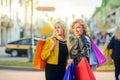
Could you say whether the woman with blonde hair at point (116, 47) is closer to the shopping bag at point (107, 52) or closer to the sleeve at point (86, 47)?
the shopping bag at point (107, 52)

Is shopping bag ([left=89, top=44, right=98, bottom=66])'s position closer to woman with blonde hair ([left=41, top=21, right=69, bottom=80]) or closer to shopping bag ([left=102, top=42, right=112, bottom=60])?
woman with blonde hair ([left=41, top=21, right=69, bottom=80])

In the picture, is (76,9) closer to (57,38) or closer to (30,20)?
(30,20)

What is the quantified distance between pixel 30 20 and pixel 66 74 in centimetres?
244

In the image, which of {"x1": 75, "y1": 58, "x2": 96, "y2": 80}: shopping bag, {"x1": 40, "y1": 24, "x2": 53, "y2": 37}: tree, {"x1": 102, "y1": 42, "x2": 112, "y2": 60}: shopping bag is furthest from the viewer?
{"x1": 40, "y1": 24, "x2": 53, "y2": 37}: tree

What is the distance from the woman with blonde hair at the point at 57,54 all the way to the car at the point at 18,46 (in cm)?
213

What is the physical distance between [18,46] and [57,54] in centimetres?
227

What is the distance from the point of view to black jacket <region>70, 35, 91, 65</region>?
3.43 meters

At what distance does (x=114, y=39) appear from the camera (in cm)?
543

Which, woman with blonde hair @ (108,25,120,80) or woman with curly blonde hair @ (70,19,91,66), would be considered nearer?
woman with curly blonde hair @ (70,19,91,66)

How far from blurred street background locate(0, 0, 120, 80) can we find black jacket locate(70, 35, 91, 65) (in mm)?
2212

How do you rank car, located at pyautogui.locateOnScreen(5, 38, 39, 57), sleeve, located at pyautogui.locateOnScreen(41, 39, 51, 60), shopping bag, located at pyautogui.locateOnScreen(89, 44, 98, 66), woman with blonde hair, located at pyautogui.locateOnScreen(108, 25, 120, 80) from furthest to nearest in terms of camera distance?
car, located at pyautogui.locateOnScreen(5, 38, 39, 57), woman with blonde hair, located at pyautogui.locateOnScreen(108, 25, 120, 80), sleeve, located at pyautogui.locateOnScreen(41, 39, 51, 60), shopping bag, located at pyautogui.locateOnScreen(89, 44, 98, 66)

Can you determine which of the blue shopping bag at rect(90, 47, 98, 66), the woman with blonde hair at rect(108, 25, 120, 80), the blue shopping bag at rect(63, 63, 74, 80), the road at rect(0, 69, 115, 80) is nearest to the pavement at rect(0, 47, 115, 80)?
the road at rect(0, 69, 115, 80)

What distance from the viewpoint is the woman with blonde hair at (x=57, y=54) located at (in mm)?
3672

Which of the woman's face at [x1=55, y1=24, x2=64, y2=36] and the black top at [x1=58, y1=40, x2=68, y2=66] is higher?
the woman's face at [x1=55, y1=24, x2=64, y2=36]
